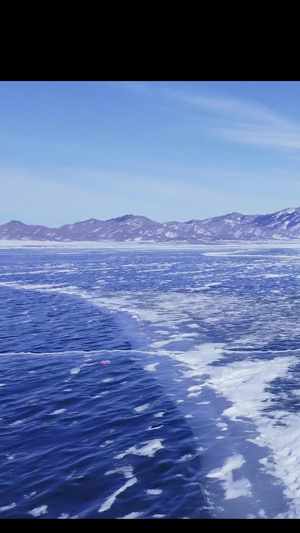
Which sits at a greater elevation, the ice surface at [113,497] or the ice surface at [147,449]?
the ice surface at [147,449]

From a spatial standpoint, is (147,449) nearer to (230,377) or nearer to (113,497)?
(113,497)

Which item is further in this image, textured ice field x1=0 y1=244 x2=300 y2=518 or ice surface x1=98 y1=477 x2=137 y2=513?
textured ice field x1=0 y1=244 x2=300 y2=518

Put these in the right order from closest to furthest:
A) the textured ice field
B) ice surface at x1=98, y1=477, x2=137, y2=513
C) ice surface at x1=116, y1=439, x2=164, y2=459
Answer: ice surface at x1=98, y1=477, x2=137, y2=513 < the textured ice field < ice surface at x1=116, y1=439, x2=164, y2=459

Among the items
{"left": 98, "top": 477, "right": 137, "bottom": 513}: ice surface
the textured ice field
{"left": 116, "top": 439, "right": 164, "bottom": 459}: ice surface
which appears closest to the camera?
{"left": 98, "top": 477, "right": 137, "bottom": 513}: ice surface

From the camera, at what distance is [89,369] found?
9.44m

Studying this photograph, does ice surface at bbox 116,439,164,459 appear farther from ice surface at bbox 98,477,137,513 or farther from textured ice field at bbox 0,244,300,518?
ice surface at bbox 98,477,137,513

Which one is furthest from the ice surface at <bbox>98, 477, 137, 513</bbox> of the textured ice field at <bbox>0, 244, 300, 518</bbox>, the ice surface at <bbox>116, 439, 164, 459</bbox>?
the ice surface at <bbox>116, 439, 164, 459</bbox>

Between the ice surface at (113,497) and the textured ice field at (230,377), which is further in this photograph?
the textured ice field at (230,377)

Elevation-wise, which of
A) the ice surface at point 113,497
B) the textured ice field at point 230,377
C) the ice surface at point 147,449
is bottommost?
the ice surface at point 113,497

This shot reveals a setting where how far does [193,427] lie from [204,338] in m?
5.12

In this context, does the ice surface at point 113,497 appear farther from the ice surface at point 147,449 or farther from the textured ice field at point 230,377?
the ice surface at point 147,449

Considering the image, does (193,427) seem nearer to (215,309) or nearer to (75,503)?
(75,503)

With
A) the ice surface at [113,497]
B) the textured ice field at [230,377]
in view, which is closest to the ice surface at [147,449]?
the textured ice field at [230,377]

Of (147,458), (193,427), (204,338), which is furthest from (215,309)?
(147,458)
